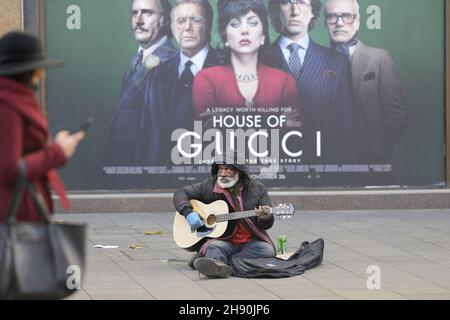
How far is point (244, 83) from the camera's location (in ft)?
48.2

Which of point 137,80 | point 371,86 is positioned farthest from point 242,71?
point 371,86

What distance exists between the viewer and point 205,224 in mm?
9641

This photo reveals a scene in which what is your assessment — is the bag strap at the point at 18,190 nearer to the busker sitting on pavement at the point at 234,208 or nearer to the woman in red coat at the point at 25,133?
the woman in red coat at the point at 25,133

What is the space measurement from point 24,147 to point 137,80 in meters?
9.68

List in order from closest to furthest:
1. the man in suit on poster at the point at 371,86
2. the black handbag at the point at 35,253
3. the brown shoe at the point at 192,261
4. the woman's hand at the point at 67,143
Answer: the black handbag at the point at 35,253 → the woman's hand at the point at 67,143 → the brown shoe at the point at 192,261 → the man in suit on poster at the point at 371,86

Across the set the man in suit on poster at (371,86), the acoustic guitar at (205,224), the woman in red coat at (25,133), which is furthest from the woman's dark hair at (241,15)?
the woman in red coat at (25,133)

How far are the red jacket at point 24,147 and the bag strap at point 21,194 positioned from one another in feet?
0.07

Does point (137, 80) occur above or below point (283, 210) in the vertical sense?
above

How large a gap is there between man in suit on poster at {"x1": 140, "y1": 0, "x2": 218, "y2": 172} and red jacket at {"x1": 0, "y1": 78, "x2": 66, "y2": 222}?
953 centimetres

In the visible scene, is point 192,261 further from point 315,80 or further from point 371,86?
point 371,86

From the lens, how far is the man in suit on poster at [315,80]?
578 inches

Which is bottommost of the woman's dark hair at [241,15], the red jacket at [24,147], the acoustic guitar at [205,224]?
the acoustic guitar at [205,224]

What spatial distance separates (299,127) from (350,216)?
4.77ft

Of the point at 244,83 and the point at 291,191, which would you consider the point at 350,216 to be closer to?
the point at 291,191
